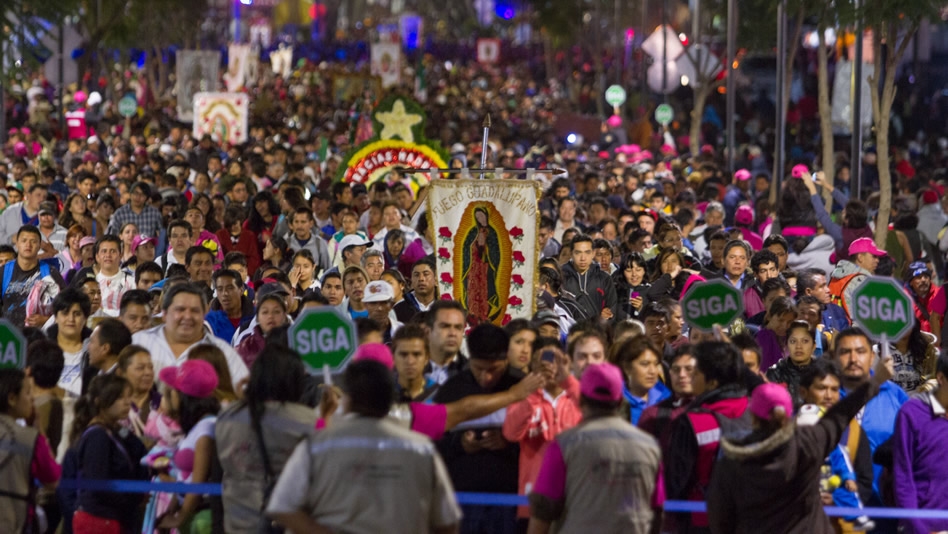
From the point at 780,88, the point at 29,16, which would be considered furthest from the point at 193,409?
the point at 29,16

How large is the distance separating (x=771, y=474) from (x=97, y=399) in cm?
314

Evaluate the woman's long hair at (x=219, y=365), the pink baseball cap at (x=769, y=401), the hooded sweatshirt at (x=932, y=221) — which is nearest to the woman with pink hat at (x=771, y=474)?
the pink baseball cap at (x=769, y=401)

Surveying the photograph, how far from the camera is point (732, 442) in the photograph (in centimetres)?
691

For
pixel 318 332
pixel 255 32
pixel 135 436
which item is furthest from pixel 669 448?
pixel 255 32

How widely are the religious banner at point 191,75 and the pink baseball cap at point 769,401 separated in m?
30.4

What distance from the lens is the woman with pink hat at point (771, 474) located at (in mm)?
6832

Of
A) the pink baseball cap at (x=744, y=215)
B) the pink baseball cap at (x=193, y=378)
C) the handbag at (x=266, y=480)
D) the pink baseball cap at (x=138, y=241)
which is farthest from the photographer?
the pink baseball cap at (x=744, y=215)

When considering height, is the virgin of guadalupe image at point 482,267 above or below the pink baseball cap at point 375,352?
above

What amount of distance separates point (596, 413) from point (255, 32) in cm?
11413

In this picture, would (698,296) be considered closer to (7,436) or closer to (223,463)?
(223,463)

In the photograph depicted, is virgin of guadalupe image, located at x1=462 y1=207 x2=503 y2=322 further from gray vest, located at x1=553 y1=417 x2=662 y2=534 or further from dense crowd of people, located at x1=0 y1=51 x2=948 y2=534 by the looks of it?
Result: gray vest, located at x1=553 y1=417 x2=662 y2=534

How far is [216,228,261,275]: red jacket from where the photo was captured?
52.0 feet

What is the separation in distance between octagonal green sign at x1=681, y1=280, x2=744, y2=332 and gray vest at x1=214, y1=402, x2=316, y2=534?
309 centimetres

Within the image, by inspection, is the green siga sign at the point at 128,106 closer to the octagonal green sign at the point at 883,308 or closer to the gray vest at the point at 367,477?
the octagonal green sign at the point at 883,308
